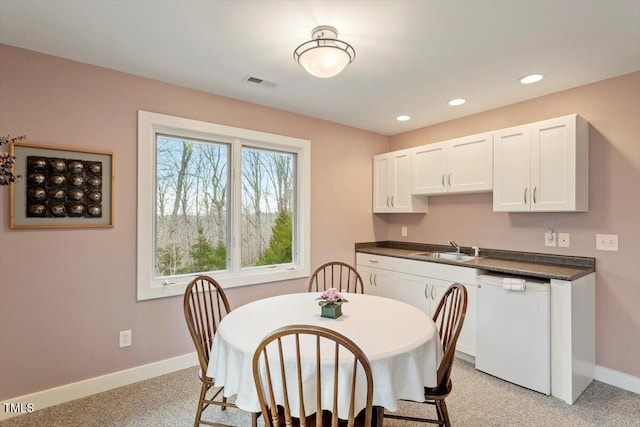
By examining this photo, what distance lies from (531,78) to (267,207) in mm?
2624

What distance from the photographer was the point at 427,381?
156 centimetres

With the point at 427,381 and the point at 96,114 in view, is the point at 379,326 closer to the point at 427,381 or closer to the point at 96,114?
→ the point at 427,381

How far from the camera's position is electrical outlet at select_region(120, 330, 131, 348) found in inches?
101

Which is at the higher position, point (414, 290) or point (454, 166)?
point (454, 166)

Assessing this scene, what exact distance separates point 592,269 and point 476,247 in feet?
3.28

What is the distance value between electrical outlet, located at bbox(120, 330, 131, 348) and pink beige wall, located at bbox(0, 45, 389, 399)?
4cm

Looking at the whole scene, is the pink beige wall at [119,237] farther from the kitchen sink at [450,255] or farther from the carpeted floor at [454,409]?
the kitchen sink at [450,255]

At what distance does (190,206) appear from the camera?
9.90 ft

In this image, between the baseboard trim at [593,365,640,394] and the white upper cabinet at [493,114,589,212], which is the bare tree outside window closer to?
the white upper cabinet at [493,114,589,212]

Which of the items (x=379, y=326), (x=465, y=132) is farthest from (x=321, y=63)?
(x=465, y=132)

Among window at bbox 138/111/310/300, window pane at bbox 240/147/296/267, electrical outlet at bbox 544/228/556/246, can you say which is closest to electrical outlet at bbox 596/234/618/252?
electrical outlet at bbox 544/228/556/246

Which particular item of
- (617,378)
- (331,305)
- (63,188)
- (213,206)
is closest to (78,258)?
(63,188)

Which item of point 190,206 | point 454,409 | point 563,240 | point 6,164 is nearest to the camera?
point 6,164

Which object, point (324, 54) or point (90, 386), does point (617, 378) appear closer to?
point (324, 54)
